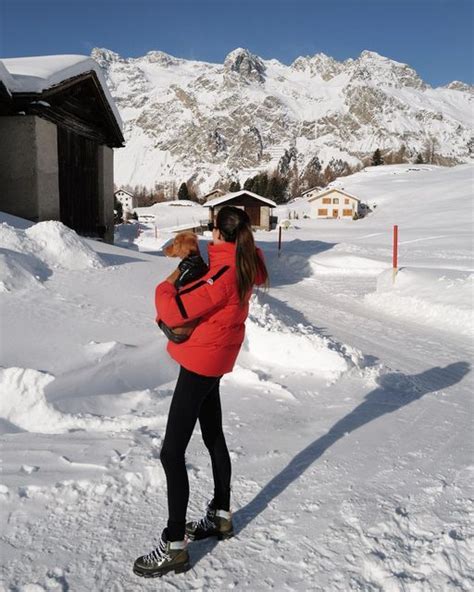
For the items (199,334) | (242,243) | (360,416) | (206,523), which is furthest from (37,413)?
(360,416)

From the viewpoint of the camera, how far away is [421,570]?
2.38 m

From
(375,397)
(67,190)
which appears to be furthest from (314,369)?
(67,190)

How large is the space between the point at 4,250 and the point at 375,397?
15.5 ft

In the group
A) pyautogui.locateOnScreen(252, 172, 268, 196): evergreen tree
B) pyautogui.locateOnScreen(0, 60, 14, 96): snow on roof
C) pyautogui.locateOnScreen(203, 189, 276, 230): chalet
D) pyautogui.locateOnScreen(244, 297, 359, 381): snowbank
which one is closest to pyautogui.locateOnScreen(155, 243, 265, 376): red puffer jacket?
pyautogui.locateOnScreen(244, 297, 359, 381): snowbank

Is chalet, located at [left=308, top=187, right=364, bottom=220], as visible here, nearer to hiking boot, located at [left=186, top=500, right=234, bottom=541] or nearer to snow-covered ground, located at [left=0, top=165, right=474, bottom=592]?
snow-covered ground, located at [left=0, top=165, right=474, bottom=592]

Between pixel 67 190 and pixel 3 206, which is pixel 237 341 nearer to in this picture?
pixel 3 206

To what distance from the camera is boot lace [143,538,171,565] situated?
2.30 m

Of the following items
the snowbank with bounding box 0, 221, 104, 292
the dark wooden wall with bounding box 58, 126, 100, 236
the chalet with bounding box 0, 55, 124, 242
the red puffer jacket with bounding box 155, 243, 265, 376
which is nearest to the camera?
the red puffer jacket with bounding box 155, 243, 265, 376

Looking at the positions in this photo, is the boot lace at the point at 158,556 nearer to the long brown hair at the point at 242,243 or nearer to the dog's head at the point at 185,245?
the long brown hair at the point at 242,243

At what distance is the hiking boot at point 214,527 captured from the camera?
259 centimetres

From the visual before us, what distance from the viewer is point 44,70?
33.4 ft

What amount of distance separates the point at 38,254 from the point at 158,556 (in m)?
5.06

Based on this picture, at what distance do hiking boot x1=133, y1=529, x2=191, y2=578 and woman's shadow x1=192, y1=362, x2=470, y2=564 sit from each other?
0.14m

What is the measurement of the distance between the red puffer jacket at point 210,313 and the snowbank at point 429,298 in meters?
6.79
